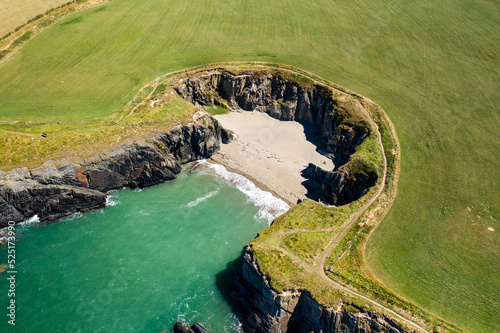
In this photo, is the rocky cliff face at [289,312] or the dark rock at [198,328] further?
the dark rock at [198,328]

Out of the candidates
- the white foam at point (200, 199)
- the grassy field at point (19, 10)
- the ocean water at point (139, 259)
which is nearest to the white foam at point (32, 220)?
the ocean water at point (139, 259)

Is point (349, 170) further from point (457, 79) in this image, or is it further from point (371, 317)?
point (457, 79)

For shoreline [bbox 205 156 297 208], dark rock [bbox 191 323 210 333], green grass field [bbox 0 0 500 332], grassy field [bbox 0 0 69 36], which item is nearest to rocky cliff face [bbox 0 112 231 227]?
shoreline [bbox 205 156 297 208]

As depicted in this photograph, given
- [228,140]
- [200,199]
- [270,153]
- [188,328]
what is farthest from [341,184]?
[188,328]

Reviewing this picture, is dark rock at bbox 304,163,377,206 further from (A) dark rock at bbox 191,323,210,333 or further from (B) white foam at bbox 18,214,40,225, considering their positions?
(B) white foam at bbox 18,214,40,225

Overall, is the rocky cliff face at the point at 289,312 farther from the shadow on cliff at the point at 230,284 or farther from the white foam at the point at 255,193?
the white foam at the point at 255,193

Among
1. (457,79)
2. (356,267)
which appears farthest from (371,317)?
(457,79)
